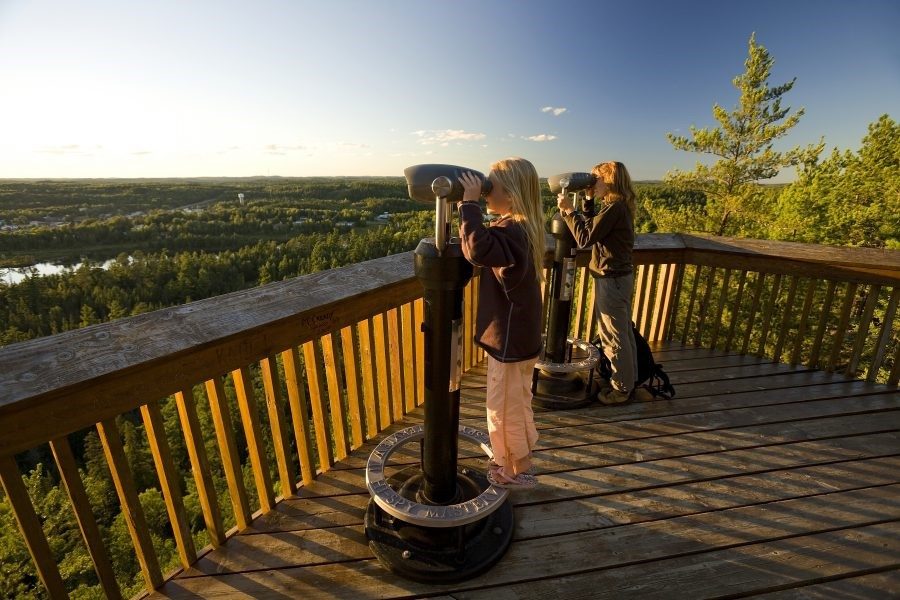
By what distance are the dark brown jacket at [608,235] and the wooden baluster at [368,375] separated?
1.44 metres

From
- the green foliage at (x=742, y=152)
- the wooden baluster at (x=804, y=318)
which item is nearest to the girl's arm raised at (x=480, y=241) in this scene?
the wooden baluster at (x=804, y=318)

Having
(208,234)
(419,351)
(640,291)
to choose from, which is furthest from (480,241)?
(208,234)

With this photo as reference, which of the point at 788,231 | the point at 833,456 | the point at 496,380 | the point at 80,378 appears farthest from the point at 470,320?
the point at 788,231

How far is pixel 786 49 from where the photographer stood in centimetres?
1672

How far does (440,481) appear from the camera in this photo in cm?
193

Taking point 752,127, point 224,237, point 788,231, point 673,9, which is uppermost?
point 673,9

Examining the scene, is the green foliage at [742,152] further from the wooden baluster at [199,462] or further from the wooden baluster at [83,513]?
the wooden baluster at [83,513]

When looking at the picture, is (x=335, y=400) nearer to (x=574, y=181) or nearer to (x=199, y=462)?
(x=199, y=462)

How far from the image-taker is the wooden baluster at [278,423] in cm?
200

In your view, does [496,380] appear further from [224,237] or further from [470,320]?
[224,237]

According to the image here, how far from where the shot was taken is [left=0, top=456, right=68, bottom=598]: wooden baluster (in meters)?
1.19

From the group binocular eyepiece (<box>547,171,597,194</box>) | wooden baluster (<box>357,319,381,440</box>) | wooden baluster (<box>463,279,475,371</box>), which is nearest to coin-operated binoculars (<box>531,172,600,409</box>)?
binocular eyepiece (<box>547,171,597,194</box>)

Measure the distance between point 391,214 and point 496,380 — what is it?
8356 centimetres

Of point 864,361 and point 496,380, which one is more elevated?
point 496,380
